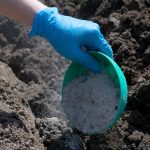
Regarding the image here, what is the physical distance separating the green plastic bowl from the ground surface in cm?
29

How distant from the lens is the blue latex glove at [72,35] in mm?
2547

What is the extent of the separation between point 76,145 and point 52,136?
160mm

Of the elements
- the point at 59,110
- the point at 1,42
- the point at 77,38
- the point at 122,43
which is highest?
the point at 77,38

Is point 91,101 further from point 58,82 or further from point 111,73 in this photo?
point 58,82

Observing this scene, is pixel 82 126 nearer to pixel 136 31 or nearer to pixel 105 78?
pixel 105 78

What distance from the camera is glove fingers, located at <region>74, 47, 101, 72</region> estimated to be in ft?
8.35

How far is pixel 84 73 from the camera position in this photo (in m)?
2.76

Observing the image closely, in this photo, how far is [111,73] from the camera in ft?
8.53

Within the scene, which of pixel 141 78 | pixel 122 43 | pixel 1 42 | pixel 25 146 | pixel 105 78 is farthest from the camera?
pixel 1 42

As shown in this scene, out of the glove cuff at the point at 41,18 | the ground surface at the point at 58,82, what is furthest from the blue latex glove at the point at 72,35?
the ground surface at the point at 58,82

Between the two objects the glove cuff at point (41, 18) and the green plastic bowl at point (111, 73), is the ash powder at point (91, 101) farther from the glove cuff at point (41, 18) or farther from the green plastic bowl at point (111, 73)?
the glove cuff at point (41, 18)

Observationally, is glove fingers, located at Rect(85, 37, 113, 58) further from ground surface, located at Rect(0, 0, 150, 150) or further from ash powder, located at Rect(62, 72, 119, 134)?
ground surface, located at Rect(0, 0, 150, 150)

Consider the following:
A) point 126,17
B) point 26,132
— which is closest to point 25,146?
point 26,132

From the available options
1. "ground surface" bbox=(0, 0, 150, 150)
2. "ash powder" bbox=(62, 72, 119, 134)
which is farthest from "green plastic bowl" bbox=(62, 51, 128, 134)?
"ground surface" bbox=(0, 0, 150, 150)
